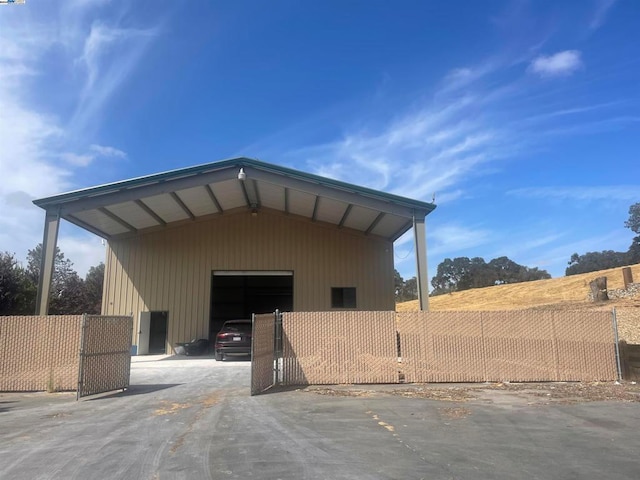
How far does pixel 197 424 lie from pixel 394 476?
4.02m

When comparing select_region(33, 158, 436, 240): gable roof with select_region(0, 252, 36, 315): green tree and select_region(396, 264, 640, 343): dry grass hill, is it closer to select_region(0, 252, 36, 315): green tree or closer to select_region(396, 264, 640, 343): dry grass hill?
select_region(0, 252, 36, 315): green tree

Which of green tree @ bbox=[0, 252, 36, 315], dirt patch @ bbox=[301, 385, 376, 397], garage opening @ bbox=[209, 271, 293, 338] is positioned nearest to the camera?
dirt patch @ bbox=[301, 385, 376, 397]

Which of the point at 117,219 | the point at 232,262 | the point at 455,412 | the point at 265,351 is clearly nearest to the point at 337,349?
the point at 265,351

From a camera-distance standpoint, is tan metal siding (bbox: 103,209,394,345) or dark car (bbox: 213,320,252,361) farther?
tan metal siding (bbox: 103,209,394,345)

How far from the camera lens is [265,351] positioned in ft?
39.5

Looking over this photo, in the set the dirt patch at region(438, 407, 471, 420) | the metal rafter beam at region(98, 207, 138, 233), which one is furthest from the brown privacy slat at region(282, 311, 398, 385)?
the metal rafter beam at region(98, 207, 138, 233)

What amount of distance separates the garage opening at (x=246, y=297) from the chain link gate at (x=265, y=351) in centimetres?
1750

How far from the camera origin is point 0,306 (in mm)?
26547

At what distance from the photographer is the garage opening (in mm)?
30984

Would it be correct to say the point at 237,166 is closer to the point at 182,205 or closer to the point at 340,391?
the point at 182,205

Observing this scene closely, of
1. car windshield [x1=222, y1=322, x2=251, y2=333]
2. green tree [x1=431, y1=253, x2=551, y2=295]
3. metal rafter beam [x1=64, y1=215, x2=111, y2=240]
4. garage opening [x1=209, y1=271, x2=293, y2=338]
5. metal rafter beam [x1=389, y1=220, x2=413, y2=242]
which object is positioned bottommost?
car windshield [x1=222, y1=322, x2=251, y2=333]

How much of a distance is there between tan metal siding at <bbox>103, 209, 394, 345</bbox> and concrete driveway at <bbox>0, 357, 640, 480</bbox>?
12.0 metres

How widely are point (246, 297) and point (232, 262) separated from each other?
877cm

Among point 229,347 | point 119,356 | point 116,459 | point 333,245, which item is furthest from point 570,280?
point 116,459
